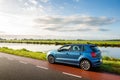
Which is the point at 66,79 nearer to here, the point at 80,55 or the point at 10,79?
the point at 10,79

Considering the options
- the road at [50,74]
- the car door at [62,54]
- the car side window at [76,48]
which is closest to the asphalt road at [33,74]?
the road at [50,74]

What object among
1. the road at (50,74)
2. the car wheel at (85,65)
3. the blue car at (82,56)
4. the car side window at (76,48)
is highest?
the car side window at (76,48)

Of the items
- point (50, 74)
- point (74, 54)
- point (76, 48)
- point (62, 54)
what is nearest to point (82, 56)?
point (74, 54)

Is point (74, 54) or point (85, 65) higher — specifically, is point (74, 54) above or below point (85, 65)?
above

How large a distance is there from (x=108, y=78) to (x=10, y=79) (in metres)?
4.93

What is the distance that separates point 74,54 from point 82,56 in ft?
2.49

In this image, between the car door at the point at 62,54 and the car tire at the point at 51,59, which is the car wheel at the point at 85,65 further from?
the car tire at the point at 51,59

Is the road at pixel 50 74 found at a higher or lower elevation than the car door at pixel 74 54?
lower

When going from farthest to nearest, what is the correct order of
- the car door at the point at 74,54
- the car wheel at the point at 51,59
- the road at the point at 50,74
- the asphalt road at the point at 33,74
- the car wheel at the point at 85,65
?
the car wheel at the point at 51,59, the car door at the point at 74,54, the car wheel at the point at 85,65, the road at the point at 50,74, the asphalt road at the point at 33,74

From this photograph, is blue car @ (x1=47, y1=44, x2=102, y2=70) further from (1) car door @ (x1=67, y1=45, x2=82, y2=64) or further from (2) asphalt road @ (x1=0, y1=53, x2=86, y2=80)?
(2) asphalt road @ (x1=0, y1=53, x2=86, y2=80)

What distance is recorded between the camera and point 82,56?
40.2 ft

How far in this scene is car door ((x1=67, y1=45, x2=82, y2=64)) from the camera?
12648mm

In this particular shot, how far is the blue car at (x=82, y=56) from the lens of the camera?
11.9m

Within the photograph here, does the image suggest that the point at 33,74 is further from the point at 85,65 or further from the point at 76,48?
the point at 76,48
